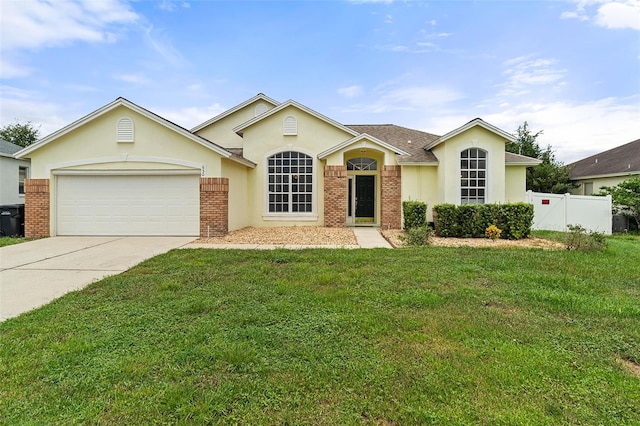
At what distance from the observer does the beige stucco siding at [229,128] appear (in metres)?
18.0

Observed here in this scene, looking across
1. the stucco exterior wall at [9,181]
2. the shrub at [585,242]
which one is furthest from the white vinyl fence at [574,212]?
the stucco exterior wall at [9,181]

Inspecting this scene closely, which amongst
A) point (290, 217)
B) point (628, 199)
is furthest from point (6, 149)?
point (628, 199)

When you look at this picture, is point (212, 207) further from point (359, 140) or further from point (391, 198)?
point (391, 198)

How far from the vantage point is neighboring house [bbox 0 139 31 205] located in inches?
677

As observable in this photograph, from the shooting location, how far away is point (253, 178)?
15398mm

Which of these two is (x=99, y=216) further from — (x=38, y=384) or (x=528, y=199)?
(x=528, y=199)

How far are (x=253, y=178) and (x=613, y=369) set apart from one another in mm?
13984

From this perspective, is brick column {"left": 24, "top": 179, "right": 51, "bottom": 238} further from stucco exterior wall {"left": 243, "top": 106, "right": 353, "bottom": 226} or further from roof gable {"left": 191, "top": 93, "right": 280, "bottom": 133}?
roof gable {"left": 191, "top": 93, "right": 280, "bottom": 133}

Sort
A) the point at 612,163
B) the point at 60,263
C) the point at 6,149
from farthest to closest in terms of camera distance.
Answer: the point at 612,163
the point at 6,149
the point at 60,263

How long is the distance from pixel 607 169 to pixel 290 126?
65.6ft

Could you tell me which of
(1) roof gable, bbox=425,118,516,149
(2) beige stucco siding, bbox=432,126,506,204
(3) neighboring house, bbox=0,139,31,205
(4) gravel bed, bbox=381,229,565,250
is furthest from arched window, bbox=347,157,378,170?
(3) neighboring house, bbox=0,139,31,205

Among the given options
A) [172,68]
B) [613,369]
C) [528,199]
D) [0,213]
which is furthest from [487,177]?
[0,213]

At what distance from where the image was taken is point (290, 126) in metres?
15.3

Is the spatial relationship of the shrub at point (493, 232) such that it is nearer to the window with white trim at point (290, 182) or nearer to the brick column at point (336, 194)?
the brick column at point (336, 194)
